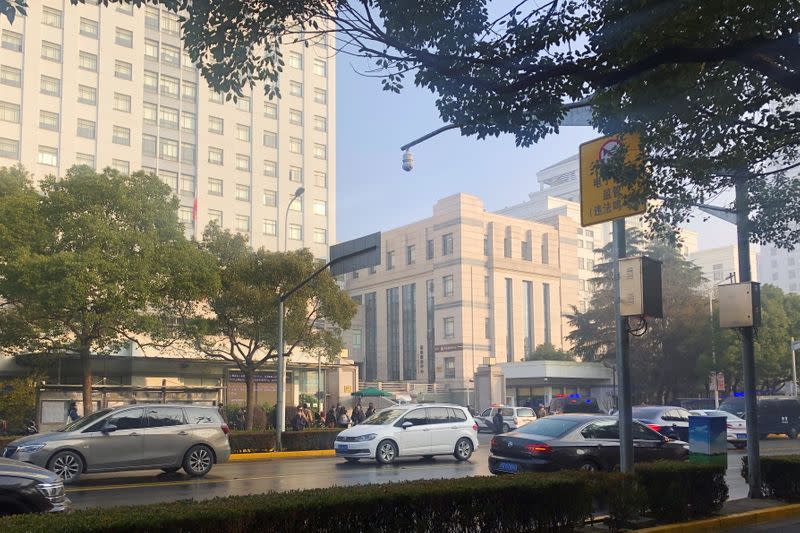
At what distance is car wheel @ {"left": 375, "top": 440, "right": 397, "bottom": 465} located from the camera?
68.5 ft

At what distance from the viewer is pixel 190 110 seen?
66438 millimetres

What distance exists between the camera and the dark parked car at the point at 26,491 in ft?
28.7

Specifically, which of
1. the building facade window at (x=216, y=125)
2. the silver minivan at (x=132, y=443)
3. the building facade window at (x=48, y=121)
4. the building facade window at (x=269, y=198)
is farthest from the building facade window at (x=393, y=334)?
the silver minivan at (x=132, y=443)

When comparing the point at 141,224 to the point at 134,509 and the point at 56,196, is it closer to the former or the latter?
the point at 56,196

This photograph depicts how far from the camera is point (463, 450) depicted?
73.8 ft

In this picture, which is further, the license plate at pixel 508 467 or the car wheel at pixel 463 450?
the car wheel at pixel 463 450

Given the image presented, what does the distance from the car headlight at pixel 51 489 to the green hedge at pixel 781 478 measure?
1009 cm

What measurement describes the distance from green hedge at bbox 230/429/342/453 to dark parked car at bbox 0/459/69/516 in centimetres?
1589

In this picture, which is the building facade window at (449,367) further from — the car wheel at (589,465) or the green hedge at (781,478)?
the green hedge at (781,478)

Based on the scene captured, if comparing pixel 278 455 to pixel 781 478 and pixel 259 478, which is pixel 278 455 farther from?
pixel 781 478

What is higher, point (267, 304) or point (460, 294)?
point (460, 294)

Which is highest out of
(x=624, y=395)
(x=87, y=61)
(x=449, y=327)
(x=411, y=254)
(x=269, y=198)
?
(x=87, y=61)

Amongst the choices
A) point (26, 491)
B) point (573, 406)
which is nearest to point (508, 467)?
point (26, 491)

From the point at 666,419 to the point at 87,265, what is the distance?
64.5 feet
